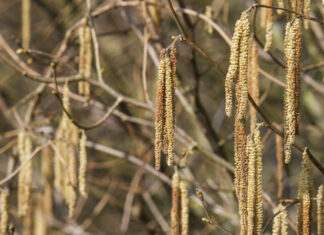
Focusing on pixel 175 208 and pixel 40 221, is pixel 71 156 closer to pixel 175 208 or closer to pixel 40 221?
pixel 175 208

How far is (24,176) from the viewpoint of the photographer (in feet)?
6.59

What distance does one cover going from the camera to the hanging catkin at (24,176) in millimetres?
1995

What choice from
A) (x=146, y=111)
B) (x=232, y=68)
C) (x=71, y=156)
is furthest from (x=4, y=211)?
(x=146, y=111)

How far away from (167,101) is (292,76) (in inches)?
12.8

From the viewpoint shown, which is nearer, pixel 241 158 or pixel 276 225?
pixel 241 158

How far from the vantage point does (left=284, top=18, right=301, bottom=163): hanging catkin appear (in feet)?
4.10

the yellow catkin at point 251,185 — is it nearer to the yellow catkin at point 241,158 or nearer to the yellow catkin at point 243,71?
the yellow catkin at point 241,158

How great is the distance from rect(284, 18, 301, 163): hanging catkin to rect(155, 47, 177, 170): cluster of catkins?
0.29 m

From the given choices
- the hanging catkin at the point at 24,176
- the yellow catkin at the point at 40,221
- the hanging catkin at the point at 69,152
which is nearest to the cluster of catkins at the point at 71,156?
the hanging catkin at the point at 69,152

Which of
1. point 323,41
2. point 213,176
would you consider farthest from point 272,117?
point 213,176

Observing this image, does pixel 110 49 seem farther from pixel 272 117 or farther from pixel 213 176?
pixel 272 117

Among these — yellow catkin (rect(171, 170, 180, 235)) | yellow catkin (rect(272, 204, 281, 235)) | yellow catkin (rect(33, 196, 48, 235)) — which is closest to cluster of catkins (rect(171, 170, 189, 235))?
yellow catkin (rect(171, 170, 180, 235))

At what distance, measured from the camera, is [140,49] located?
4234 mm

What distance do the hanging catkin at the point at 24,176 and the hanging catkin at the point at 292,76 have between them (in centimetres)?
109
